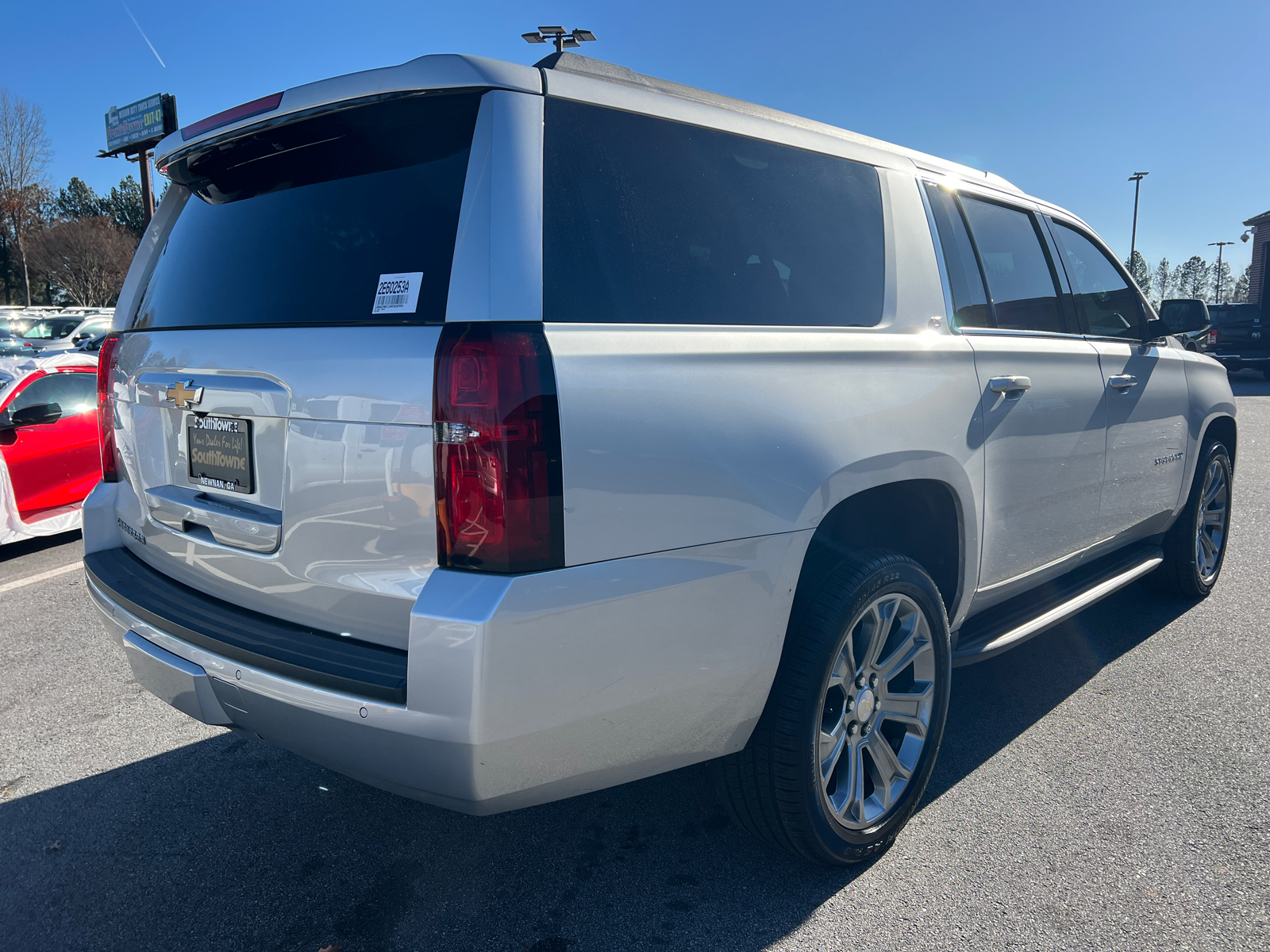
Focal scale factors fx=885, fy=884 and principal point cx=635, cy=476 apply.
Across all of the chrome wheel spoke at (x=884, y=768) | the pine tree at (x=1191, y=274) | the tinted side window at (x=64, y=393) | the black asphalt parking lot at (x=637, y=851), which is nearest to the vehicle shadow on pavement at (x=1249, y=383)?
the black asphalt parking lot at (x=637, y=851)

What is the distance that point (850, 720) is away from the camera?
247 cm

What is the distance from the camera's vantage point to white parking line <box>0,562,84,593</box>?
5324mm

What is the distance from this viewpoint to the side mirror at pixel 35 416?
19.8 ft

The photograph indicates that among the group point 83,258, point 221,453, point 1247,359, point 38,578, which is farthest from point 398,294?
point 83,258

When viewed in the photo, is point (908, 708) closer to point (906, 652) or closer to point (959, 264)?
point (906, 652)

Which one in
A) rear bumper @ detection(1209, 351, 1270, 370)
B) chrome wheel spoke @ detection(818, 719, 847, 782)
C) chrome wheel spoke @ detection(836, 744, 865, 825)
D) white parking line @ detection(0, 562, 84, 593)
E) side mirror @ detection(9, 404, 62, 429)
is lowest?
white parking line @ detection(0, 562, 84, 593)

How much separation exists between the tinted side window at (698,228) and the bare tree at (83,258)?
50.9 m

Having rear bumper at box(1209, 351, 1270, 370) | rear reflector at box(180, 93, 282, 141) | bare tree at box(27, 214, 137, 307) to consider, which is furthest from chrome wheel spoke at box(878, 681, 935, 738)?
bare tree at box(27, 214, 137, 307)

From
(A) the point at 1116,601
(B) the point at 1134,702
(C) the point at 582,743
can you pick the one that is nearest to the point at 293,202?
(C) the point at 582,743

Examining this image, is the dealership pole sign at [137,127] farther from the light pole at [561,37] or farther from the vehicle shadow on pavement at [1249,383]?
the vehicle shadow on pavement at [1249,383]

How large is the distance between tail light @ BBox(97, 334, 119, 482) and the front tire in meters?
2.09

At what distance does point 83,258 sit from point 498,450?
176 ft

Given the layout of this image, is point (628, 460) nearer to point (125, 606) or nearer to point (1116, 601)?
Answer: point (125, 606)

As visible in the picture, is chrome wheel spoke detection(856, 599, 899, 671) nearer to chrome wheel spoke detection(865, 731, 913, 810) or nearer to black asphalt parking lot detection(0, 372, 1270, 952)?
chrome wheel spoke detection(865, 731, 913, 810)
